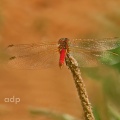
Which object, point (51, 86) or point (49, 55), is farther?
point (51, 86)

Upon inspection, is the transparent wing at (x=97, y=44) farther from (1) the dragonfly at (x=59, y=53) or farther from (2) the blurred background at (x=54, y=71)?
(2) the blurred background at (x=54, y=71)

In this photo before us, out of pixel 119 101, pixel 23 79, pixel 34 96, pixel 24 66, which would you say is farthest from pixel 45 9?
pixel 24 66

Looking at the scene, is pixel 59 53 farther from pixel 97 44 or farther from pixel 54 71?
pixel 54 71

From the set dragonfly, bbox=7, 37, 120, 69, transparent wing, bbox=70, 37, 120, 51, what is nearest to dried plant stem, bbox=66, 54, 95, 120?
dragonfly, bbox=7, 37, 120, 69

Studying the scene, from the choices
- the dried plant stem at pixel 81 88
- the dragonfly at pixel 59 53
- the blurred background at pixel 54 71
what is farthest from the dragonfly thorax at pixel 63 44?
the blurred background at pixel 54 71

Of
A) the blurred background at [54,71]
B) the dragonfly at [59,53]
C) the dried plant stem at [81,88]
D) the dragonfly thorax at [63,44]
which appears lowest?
the dried plant stem at [81,88]

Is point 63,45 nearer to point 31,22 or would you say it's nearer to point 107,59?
point 107,59

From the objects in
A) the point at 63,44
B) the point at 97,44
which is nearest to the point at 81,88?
the point at 63,44
